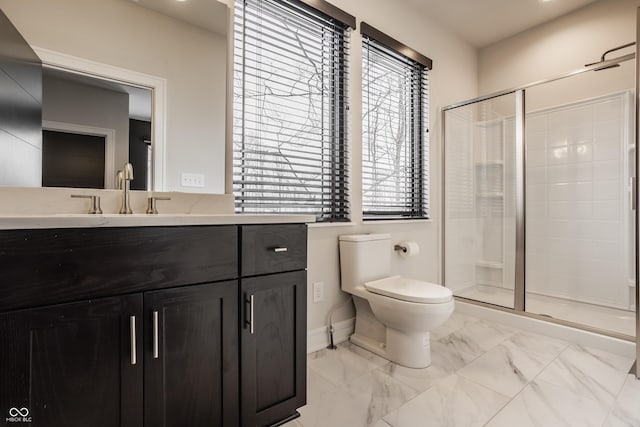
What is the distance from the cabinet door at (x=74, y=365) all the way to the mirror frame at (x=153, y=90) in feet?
2.31

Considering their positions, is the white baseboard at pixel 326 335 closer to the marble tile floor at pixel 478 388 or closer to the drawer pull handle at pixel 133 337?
the marble tile floor at pixel 478 388

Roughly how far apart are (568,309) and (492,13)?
2.47 meters

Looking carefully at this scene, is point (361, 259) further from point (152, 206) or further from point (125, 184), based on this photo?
point (125, 184)

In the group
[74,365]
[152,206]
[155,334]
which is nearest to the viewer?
[74,365]

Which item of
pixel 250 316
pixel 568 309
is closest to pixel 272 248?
pixel 250 316

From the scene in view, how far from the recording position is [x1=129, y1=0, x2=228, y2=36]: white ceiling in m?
1.47

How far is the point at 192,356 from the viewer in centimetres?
103

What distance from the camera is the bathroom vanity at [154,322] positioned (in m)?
0.80

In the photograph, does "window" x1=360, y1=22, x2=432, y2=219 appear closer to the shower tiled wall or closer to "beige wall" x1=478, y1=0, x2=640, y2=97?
the shower tiled wall

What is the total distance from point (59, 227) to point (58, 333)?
27cm

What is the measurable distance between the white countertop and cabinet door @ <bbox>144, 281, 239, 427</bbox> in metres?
0.21

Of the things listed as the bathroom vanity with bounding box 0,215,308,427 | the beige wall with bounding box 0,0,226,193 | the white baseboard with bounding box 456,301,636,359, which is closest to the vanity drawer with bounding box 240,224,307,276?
the bathroom vanity with bounding box 0,215,308,427

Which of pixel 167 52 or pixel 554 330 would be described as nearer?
pixel 167 52

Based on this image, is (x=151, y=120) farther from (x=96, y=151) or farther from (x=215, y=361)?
(x=215, y=361)
